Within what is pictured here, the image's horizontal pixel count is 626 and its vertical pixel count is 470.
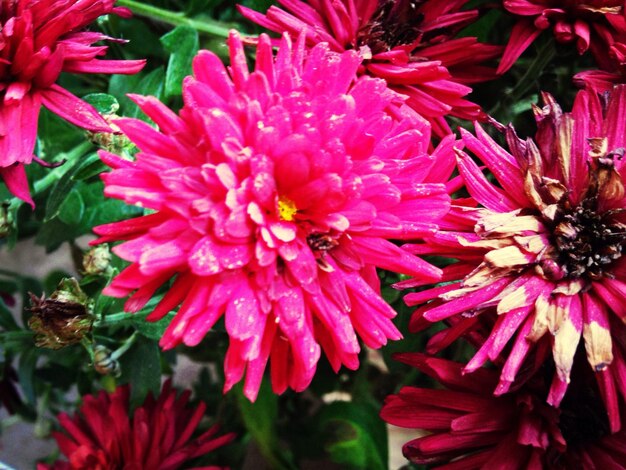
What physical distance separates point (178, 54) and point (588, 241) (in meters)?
0.26

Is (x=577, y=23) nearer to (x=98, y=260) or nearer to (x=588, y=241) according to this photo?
(x=588, y=241)

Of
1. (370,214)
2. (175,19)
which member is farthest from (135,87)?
(370,214)

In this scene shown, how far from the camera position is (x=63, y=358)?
0.50 metres

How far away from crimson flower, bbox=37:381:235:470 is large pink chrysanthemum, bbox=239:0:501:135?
0.23 metres

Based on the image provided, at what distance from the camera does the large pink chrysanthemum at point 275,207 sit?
25 centimetres

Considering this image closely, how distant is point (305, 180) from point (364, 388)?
323 millimetres

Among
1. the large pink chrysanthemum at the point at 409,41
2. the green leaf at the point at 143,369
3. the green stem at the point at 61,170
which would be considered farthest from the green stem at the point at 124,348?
the large pink chrysanthemum at the point at 409,41

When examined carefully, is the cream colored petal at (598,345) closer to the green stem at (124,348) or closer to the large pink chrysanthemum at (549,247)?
the large pink chrysanthemum at (549,247)

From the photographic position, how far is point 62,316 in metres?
0.37

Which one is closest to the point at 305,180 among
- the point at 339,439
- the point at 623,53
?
the point at 623,53

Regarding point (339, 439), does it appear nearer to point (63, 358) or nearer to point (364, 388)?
point (364, 388)

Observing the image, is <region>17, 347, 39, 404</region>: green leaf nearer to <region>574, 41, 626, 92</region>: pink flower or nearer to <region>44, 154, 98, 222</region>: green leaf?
<region>44, 154, 98, 222</region>: green leaf

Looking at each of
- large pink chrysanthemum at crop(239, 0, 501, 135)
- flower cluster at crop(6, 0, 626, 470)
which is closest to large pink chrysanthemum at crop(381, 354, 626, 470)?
flower cluster at crop(6, 0, 626, 470)

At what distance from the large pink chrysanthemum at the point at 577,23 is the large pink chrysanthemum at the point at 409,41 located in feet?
0.07
